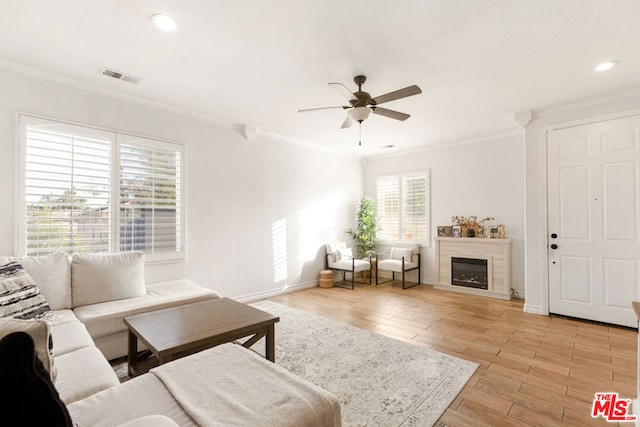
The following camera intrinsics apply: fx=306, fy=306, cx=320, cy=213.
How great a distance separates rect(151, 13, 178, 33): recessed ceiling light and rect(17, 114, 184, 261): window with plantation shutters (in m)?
1.72

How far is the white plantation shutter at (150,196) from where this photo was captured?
141 inches

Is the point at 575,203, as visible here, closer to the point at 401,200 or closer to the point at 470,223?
the point at 470,223

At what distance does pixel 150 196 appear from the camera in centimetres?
379

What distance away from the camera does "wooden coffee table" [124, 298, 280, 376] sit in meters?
1.99

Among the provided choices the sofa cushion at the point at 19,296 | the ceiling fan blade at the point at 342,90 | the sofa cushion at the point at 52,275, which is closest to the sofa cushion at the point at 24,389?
the sofa cushion at the point at 19,296

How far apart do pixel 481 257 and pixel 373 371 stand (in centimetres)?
350

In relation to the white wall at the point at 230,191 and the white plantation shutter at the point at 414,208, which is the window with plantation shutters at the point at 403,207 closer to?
the white plantation shutter at the point at 414,208

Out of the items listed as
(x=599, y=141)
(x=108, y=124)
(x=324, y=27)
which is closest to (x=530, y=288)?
(x=599, y=141)

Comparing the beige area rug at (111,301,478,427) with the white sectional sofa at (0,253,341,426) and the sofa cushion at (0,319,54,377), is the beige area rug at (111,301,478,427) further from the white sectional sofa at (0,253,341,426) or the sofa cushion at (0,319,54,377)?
the sofa cushion at (0,319,54,377)

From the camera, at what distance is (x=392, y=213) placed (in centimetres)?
664

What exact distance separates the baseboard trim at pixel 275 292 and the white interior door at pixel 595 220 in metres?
3.65

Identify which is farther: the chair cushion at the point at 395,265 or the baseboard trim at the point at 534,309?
the chair cushion at the point at 395,265

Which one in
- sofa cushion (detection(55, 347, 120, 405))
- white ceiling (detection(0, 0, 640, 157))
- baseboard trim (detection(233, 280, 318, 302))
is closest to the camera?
sofa cushion (detection(55, 347, 120, 405))

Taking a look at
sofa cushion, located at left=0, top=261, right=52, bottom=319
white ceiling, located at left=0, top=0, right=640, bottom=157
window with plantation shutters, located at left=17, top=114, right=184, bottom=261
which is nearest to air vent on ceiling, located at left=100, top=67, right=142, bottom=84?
white ceiling, located at left=0, top=0, right=640, bottom=157
